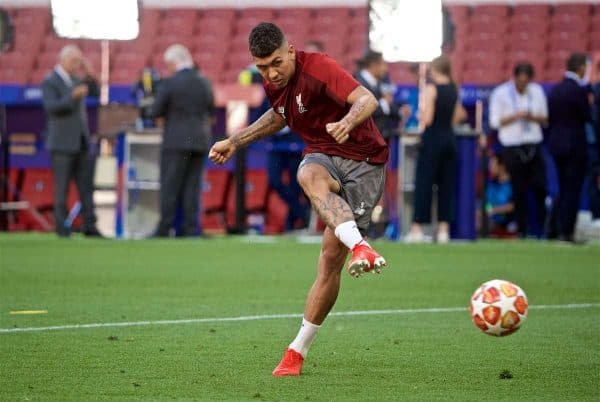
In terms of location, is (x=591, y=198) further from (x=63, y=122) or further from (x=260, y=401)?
(x=260, y=401)

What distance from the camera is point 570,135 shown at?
18578 mm

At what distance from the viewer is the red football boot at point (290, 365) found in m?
6.64

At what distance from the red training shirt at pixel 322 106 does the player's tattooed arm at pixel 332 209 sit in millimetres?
350

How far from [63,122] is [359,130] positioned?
12454 mm

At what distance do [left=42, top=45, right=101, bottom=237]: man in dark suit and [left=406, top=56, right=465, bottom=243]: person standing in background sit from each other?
14.8ft

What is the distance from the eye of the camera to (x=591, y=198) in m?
20.5

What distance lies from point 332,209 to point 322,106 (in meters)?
0.59

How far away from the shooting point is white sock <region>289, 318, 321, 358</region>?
6.74 meters

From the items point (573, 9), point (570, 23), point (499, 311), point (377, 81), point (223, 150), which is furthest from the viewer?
point (573, 9)

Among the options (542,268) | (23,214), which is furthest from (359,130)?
(23,214)

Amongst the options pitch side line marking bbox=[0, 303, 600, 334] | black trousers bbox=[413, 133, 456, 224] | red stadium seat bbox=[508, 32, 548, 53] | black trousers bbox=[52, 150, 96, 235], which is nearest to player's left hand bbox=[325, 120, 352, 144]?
pitch side line marking bbox=[0, 303, 600, 334]

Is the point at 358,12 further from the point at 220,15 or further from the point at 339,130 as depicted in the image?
the point at 339,130

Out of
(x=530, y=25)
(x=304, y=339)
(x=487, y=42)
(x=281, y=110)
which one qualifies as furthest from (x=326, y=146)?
(x=530, y=25)

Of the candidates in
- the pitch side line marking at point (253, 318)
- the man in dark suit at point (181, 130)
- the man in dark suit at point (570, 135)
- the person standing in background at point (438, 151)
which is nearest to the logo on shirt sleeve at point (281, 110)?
the pitch side line marking at point (253, 318)
